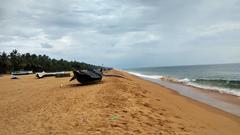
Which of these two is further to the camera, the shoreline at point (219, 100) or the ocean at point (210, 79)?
the ocean at point (210, 79)

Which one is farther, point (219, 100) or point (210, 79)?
point (210, 79)

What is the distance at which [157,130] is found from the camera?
600 centimetres

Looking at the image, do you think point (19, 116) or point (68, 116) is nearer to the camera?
point (68, 116)

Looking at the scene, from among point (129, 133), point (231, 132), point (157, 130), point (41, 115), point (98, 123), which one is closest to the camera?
point (129, 133)

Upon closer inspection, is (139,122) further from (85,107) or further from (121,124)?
(85,107)

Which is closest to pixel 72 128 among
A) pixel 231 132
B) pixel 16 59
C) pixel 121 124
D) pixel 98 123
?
pixel 98 123

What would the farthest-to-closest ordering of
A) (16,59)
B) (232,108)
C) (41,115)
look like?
1. (16,59)
2. (232,108)
3. (41,115)

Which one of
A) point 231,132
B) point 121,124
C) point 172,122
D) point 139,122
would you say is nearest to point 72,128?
point 121,124

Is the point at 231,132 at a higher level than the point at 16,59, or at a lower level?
lower

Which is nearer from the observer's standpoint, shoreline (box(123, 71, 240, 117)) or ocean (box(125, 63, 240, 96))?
shoreline (box(123, 71, 240, 117))

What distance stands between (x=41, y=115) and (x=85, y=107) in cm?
166

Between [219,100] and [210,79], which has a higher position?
[210,79]

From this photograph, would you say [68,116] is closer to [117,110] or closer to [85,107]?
[85,107]

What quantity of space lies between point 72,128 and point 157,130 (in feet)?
7.77
